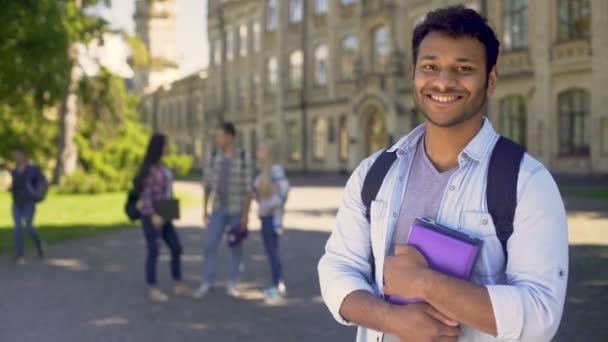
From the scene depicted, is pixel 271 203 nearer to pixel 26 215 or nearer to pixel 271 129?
pixel 26 215

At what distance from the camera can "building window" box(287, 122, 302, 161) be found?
44812mm

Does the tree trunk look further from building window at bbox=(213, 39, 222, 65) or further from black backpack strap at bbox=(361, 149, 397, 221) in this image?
black backpack strap at bbox=(361, 149, 397, 221)

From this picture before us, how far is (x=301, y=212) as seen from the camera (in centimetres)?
1936

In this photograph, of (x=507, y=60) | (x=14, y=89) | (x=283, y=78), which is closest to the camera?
(x=14, y=89)

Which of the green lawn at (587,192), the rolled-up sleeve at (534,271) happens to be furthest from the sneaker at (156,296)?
the green lawn at (587,192)

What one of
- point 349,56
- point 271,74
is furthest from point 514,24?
point 271,74

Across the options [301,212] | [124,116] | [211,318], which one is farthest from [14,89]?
[124,116]

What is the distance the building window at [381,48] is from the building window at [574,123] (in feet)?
37.9

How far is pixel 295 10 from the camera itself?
45344 mm

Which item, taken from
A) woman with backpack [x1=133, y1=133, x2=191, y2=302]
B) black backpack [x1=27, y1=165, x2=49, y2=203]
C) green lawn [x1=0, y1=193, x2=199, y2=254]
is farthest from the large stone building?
woman with backpack [x1=133, y1=133, x2=191, y2=302]

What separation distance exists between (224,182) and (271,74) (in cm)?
4042

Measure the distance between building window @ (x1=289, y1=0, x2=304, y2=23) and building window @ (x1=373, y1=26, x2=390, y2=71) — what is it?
788 cm

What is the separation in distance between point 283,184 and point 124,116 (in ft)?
80.7

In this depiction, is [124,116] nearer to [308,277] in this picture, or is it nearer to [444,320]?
[308,277]
